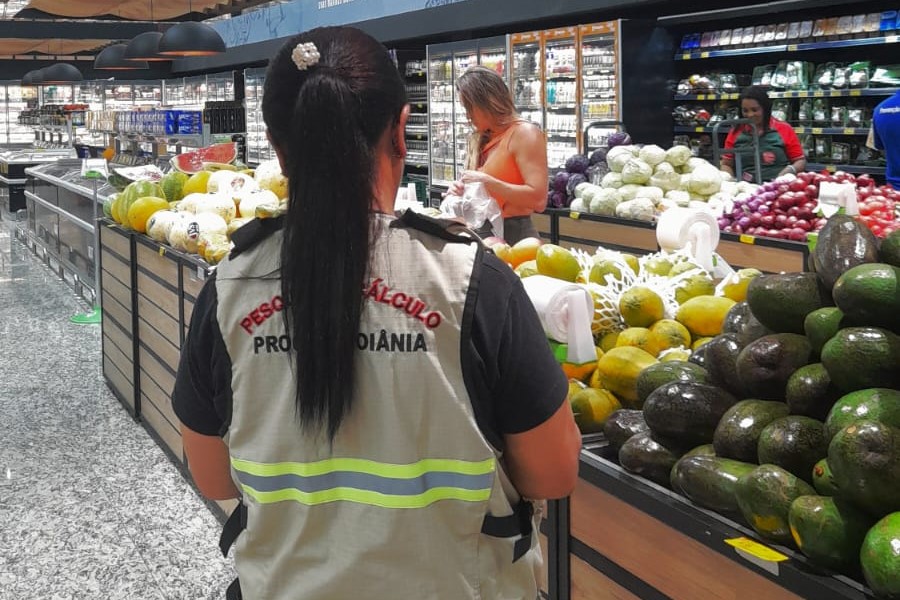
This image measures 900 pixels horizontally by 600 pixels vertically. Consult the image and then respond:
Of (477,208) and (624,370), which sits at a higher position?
(477,208)

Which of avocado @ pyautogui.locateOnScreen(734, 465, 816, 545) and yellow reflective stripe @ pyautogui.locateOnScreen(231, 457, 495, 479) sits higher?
yellow reflective stripe @ pyautogui.locateOnScreen(231, 457, 495, 479)

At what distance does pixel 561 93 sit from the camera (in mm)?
9711

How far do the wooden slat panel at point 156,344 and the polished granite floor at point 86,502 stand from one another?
420 mm

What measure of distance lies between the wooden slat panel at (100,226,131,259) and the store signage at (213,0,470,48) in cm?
526

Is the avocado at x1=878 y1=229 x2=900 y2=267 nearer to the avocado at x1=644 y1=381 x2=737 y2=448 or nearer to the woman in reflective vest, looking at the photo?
the avocado at x1=644 y1=381 x2=737 y2=448

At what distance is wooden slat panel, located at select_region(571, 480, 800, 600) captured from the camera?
1.51m

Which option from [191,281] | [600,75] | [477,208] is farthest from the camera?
[600,75]

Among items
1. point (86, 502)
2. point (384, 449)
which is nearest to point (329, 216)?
point (384, 449)

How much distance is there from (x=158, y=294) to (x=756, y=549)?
3688mm

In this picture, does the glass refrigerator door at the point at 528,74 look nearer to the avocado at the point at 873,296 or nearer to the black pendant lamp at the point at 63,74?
the avocado at the point at 873,296

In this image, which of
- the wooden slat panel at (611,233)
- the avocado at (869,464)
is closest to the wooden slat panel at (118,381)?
the wooden slat panel at (611,233)

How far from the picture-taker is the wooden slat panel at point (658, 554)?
151 centimetres

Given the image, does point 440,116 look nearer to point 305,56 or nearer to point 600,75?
point 600,75

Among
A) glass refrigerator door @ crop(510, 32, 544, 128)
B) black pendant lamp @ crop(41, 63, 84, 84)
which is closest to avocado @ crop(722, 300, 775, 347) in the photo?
glass refrigerator door @ crop(510, 32, 544, 128)
